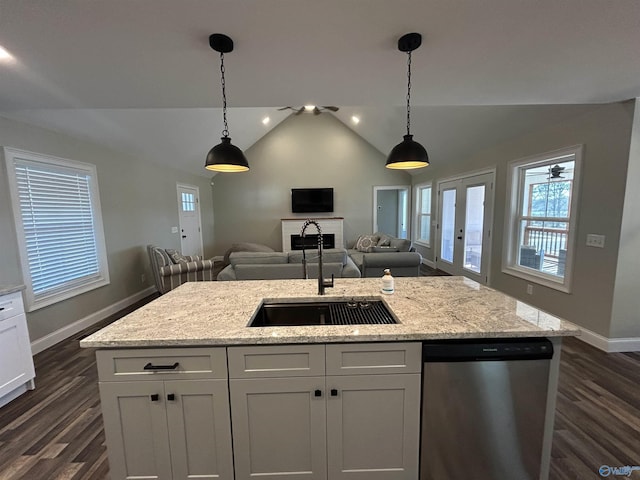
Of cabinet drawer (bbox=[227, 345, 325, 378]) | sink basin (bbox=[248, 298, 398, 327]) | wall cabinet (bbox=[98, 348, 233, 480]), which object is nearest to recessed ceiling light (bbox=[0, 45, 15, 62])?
wall cabinet (bbox=[98, 348, 233, 480])

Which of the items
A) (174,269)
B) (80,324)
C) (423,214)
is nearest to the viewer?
(80,324)

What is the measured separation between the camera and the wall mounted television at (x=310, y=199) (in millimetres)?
7453

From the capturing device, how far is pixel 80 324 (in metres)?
3.29

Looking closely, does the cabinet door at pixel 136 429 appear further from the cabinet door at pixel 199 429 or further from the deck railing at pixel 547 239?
the deck railing at pixel 547 239

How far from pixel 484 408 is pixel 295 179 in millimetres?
6862

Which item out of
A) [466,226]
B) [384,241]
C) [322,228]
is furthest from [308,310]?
[322,228]

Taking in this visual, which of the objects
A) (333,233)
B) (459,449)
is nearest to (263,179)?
(333,233)

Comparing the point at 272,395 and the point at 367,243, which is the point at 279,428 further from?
the point at 367,243

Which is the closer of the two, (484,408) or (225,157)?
(484,408)

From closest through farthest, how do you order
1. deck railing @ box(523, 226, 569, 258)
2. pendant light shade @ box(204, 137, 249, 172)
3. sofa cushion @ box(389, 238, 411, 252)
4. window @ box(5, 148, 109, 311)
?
pendant light shade @ box(204, 137, 249, 172) < window @ box(5, 148, 109, 311) < deck railing @ box(523, 226, 569, 258) < sofa cushion @ box(389, 238, 411, 252)

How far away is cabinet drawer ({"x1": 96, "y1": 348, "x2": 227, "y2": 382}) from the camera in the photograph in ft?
4.03

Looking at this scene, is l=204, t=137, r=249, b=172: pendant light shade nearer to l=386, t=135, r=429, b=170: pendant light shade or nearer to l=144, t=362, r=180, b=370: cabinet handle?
l=386, t=135, r=429, b=170: pendant light shade

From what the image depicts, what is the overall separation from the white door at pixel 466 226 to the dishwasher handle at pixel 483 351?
347 cm

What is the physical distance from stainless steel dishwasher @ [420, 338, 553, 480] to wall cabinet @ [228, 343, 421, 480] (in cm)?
9
